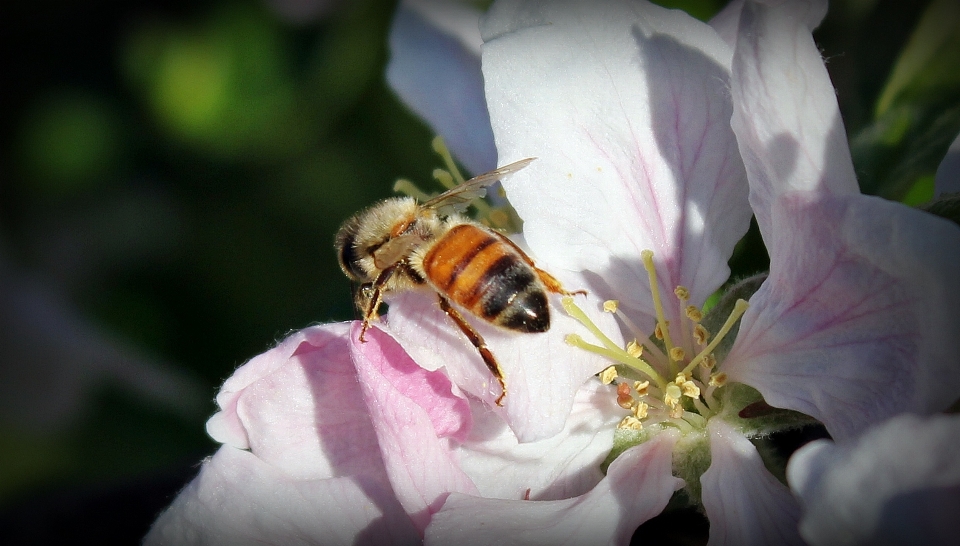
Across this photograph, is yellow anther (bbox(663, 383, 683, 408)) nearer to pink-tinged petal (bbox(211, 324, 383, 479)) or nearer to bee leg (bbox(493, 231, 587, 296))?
bee leg (bbox(493, 231, 587, 296))

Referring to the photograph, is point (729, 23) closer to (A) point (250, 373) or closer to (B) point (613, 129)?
(B) point (613, 129)

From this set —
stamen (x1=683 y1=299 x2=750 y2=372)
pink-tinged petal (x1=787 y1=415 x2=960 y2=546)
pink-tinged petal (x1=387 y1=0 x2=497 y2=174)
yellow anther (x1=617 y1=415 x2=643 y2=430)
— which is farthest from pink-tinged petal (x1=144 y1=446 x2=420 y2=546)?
pink-tinged petal (x1=387 y1=0 x2=497 y2=174)

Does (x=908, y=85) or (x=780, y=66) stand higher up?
(x=908, y=85)

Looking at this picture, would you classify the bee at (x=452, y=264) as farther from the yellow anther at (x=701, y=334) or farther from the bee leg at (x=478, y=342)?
the yellow anther at (x=701, y=334)

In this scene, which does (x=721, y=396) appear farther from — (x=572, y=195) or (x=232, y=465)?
(x=232, y=465)

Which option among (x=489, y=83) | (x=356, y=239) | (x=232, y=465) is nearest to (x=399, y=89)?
(x=356, y=239)

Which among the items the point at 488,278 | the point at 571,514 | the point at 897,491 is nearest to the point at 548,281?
the point at 488,278
